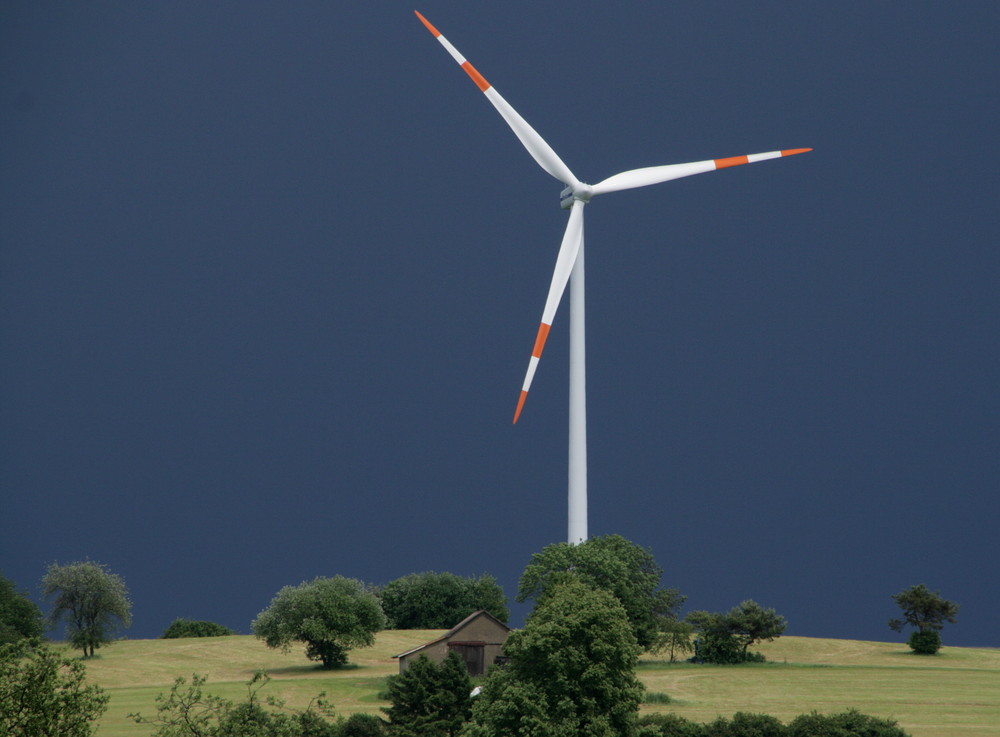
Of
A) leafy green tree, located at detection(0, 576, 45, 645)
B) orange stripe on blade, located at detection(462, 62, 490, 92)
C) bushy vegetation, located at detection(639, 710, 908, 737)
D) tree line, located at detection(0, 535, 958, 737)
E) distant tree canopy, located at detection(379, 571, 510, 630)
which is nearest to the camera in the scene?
tree line, located at detection(0, 535, 958, 737)

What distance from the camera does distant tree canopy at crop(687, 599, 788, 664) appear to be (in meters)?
85.9

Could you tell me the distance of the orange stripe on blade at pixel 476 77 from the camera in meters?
68.4

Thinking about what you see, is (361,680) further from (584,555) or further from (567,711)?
(567,711)

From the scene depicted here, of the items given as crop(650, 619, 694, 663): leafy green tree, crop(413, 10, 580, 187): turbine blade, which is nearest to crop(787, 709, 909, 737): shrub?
crop(650, 619, 694, 663): leafy green tree

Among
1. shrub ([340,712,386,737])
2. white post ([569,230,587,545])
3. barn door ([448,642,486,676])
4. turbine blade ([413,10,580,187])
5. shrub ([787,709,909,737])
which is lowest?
shrub ([340,712,386,737])

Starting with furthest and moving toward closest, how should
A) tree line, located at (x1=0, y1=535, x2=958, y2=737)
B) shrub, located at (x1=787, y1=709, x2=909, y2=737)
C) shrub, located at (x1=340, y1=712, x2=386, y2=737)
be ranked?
shrub, located at (x1=340, y1=712, x2=386, y2=737) → shrub, located at (x1=787, y1=709, x2=909, y2=737) → tree line, located at (x1=0, y1=535, x2=958, y2=737)

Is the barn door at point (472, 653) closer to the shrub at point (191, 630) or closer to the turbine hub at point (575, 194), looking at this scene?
the turbine hub at point (575, 194)

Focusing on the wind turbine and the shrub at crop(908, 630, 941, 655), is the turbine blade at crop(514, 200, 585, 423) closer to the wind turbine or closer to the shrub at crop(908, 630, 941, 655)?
the wind turbine

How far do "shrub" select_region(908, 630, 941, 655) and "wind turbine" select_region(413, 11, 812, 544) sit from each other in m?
39.0

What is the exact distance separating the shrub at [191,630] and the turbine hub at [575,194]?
81455 mm

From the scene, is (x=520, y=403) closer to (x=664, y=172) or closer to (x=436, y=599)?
(x=664, y=172)

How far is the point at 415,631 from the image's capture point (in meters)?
109

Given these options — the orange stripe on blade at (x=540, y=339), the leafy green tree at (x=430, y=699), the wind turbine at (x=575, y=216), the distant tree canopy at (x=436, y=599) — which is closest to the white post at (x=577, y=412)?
the wind turbine at (x=575, y=216)

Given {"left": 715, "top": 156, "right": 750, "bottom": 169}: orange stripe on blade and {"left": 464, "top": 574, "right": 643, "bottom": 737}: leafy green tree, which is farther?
{"left": 715, "top": 156, "right": 750, "bottom": 169}: orange stripe on blade
